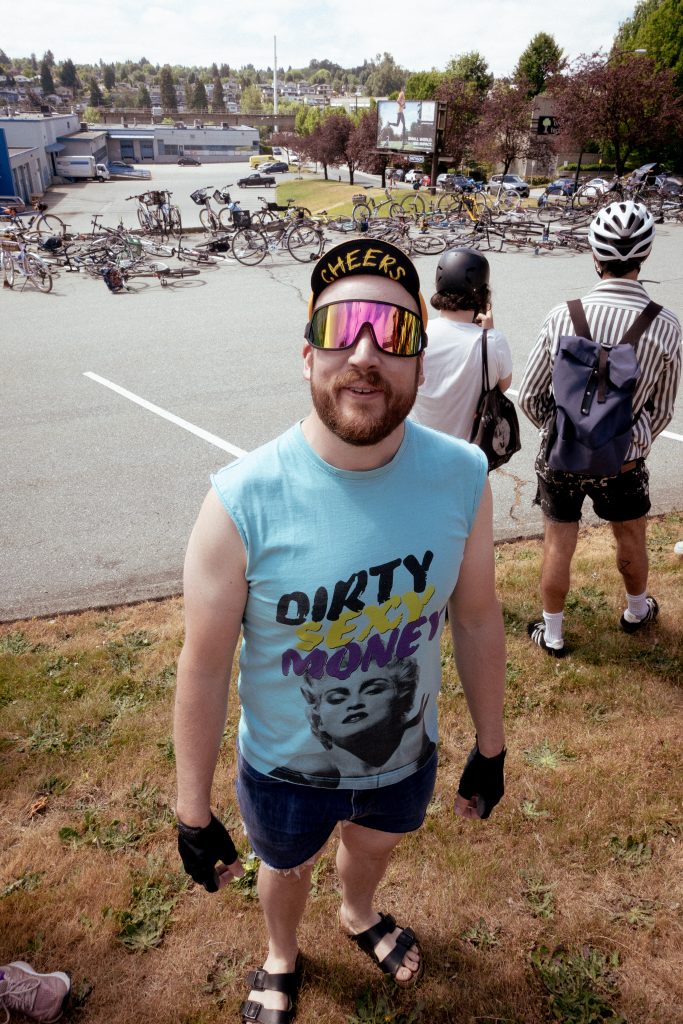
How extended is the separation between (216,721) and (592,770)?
6.79 ft

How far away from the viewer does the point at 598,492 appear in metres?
3.35

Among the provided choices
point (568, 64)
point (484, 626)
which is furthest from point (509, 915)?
point (568, 64)

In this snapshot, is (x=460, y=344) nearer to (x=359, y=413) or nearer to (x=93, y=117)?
(x=359, y=413)

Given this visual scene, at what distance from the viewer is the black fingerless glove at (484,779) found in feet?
6.73

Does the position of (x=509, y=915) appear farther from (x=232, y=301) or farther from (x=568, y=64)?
(x=568, y=64)

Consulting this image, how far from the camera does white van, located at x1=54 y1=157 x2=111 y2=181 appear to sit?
56.7 m

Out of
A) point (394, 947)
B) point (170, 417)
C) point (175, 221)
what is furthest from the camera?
point (175, 221)

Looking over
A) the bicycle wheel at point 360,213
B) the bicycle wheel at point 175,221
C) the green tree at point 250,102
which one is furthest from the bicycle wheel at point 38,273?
the green tree at point 250,102

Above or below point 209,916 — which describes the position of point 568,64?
above

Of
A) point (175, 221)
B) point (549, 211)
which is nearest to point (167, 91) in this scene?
point (549, 211)

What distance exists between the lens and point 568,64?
110 feet

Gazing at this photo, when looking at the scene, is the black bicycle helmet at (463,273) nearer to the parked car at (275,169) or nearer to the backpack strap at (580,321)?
the backpack strap at (580,321)

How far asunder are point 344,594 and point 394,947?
1573 millimetres

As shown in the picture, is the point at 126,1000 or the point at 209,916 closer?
the point at 126,1000
